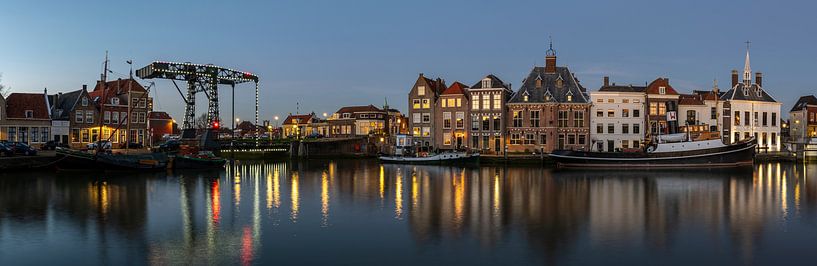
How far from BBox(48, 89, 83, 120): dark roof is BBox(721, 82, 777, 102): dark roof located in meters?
72.7

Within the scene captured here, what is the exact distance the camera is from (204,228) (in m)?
21.5

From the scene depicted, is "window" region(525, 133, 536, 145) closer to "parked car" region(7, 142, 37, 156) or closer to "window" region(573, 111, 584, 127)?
"window" region(573, 111, 584, 127)

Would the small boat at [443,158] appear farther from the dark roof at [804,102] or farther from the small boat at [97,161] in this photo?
the dark roof at [804,102]

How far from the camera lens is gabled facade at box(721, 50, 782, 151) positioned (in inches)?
2633

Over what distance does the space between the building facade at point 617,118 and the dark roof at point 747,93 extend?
11323mm

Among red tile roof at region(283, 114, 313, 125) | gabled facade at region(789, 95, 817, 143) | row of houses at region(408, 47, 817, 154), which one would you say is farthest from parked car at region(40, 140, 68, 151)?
gabled facade at region(789, 95, 817, 143)

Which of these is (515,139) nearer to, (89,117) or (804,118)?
(89,117)

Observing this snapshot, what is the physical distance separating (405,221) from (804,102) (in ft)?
302

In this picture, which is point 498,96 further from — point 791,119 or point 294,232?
point 791,119

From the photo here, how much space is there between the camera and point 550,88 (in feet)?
217

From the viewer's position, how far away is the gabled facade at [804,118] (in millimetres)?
88500

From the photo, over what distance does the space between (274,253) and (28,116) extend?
180ft

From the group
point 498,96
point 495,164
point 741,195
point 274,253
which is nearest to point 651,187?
point 741,195

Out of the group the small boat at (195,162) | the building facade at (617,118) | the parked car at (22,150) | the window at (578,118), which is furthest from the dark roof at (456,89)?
the parked car at (22,150)
